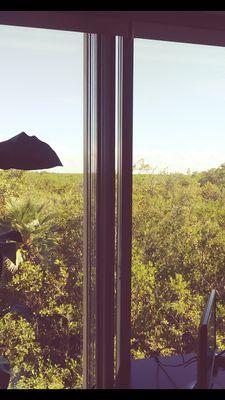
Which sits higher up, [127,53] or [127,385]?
[127,53]

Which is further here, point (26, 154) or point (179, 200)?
point (179, 200)

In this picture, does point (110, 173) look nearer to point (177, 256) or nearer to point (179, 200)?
point (179, 200)

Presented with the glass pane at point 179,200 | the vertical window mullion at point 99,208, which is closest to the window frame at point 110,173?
the vertical window mullion at point 99,208

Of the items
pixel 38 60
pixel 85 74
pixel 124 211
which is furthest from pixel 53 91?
pixel 124 211

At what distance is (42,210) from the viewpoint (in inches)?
77.9

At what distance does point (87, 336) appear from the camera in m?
1.87

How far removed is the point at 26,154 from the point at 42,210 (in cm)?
53

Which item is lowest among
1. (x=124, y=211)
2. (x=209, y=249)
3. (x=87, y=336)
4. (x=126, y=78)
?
(x=87, y=336)

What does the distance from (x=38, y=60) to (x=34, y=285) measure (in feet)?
3.95

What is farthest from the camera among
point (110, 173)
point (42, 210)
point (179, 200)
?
point (179, 200)

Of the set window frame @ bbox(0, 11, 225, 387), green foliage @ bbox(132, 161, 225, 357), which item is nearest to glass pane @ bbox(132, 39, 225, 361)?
green foliage @ bbox(132, 161, 225, 357)

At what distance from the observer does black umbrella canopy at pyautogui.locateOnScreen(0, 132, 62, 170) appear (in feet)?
4.94

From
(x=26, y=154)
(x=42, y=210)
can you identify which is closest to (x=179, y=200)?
(x=42, y=210)
